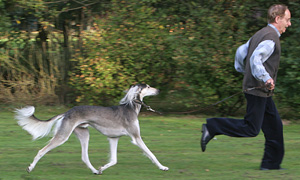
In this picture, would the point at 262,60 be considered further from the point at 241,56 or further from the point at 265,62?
the point at 241,56

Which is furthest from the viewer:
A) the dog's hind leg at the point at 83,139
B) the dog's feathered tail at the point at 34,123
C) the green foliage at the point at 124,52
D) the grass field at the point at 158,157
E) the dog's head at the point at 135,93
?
the green foliage at the point at 124,52

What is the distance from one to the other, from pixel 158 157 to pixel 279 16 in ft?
9.39

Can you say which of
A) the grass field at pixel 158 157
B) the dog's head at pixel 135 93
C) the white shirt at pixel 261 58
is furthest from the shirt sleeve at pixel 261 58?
A: the dog's head at pixel 135 93

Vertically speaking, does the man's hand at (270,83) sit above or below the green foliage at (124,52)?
above

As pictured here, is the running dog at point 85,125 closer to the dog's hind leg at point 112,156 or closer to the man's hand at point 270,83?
the dog's hind leg at point 112,156

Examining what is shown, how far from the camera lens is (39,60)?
1498 centimetres

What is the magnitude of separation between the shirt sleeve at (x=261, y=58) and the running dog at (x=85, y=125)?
1688 mm

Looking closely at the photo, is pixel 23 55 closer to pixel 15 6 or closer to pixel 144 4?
pixel 15 6

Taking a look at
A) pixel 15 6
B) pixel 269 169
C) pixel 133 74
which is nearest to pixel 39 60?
pixel 15 6

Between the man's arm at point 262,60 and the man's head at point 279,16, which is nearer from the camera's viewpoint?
the man's arm at point 262,60

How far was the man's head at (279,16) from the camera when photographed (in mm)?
6164

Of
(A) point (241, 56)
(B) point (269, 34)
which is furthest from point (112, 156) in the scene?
(B) point (269, 34)

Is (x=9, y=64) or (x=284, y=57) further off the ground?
(x=284, y=57)

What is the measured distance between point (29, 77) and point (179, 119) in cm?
504
